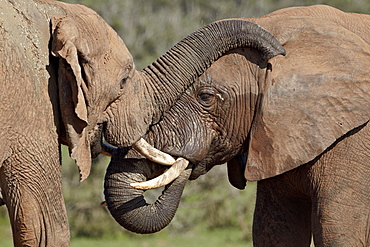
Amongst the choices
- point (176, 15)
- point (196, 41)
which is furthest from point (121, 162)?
point (176, 15)

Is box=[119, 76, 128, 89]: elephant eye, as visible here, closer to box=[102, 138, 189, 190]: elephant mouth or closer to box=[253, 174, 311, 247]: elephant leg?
box=[102, 138, 189, 190]: elephant mouth

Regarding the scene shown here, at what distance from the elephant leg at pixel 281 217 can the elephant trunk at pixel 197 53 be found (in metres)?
1.00

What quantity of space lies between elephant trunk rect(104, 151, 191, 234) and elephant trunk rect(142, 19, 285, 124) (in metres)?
0.39

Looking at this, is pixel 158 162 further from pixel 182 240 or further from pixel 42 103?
pixel 182 240

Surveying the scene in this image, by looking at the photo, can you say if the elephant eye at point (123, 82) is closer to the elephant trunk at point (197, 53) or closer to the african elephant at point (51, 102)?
the african elephant at point (51, 102)

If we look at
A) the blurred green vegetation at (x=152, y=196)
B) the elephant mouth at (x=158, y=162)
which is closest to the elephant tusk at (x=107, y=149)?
the elephant mouth at (x=158, y=162)

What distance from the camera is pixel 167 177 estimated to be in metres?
5.13

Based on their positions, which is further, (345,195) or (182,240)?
(182,240)

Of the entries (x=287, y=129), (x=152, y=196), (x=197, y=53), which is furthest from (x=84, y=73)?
(x=152, y=196)

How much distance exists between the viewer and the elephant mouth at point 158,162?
5.02 meters

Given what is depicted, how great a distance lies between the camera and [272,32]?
524cm

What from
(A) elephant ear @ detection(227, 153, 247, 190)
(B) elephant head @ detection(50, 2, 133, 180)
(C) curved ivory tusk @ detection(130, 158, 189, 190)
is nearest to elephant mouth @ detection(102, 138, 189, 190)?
(C) curved ivory tusk @ detection(130, 158, 189, 190)

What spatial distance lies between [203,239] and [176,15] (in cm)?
582

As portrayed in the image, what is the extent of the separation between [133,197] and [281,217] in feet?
3.72
